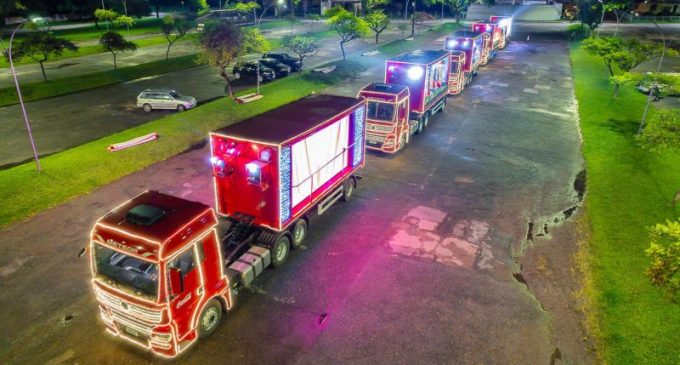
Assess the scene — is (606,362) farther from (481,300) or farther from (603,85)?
(603,85)

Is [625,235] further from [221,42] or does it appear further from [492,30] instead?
[492,30]

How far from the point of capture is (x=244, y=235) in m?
13.5

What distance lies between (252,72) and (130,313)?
35.3 metres

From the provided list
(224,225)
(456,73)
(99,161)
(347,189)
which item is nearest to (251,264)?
(224,225)

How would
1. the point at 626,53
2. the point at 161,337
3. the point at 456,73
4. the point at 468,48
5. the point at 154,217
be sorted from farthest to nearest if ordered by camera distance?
the point at 468,48 < the point at 456,73 < the point at 626,53 < the point at 161,337 < the point at 154,217

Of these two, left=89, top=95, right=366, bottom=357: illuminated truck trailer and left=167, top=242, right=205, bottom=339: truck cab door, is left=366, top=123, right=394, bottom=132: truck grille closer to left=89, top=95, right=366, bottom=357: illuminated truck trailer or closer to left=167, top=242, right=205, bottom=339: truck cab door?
left=89, top=95, right=366, bottom=357: illuminated truck trailer

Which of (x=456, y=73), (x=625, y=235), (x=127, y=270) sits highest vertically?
(x=456, y=73)

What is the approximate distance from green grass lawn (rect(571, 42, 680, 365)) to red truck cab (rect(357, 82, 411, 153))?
9947mm

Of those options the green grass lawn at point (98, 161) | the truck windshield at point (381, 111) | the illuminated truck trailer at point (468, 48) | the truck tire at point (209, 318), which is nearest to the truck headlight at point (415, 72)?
the truck windshield at point (381, 111)

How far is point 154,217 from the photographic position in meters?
9.51

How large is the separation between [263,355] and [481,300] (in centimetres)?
666

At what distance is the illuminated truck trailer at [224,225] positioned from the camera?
933cm

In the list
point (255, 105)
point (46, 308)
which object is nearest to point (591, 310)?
point (46, 308)

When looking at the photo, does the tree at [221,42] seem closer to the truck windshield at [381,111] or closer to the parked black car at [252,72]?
the parked black car at [252,72]
